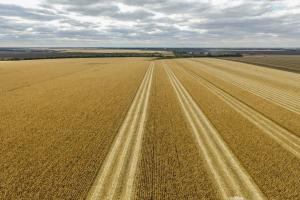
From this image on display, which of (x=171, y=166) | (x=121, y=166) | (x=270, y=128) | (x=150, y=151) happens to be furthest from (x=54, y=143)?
(x=270, y=128)

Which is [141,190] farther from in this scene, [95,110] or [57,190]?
[95,110]

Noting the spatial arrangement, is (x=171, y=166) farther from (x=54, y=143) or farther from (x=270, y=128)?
(x=270, y=128)

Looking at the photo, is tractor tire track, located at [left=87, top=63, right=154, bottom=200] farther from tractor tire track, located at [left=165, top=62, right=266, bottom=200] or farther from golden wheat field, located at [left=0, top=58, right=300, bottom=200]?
tractor tire track, located at [left=165, top=62, right=266, bottom=200]

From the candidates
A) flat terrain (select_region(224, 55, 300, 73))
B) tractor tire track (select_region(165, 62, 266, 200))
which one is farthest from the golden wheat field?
flat terrain (select_region(224, 55, 300, 73))

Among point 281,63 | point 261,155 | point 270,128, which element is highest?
point 261,155

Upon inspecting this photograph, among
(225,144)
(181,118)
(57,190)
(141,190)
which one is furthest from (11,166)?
(181,118)
